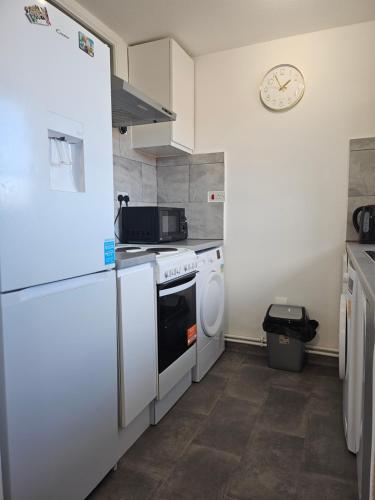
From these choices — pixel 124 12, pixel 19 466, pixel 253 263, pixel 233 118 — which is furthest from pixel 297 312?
pixel 124 12

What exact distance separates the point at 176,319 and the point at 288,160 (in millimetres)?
1499

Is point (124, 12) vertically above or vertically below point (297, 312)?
above

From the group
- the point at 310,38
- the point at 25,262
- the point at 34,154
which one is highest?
the point at 310,38

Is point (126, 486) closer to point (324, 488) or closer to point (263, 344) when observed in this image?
point (324, 488)

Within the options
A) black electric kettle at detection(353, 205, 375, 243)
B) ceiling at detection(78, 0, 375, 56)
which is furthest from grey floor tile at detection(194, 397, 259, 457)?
ceiling at detection(78, 0, 375, 56)

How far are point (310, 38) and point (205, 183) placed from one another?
1.27 meters

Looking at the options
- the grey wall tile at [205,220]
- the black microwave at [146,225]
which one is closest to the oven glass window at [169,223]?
the black microwave at [146,225]

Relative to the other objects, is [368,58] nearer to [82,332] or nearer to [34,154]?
[34,154]

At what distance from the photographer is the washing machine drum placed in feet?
7.57

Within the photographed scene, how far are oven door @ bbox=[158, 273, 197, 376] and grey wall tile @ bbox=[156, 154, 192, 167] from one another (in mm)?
1217

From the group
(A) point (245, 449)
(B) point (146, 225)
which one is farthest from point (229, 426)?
(B) point (146, 225)

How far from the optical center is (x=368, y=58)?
232 cm

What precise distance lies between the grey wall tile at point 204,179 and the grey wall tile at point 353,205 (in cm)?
97

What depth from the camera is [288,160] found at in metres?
2.57
